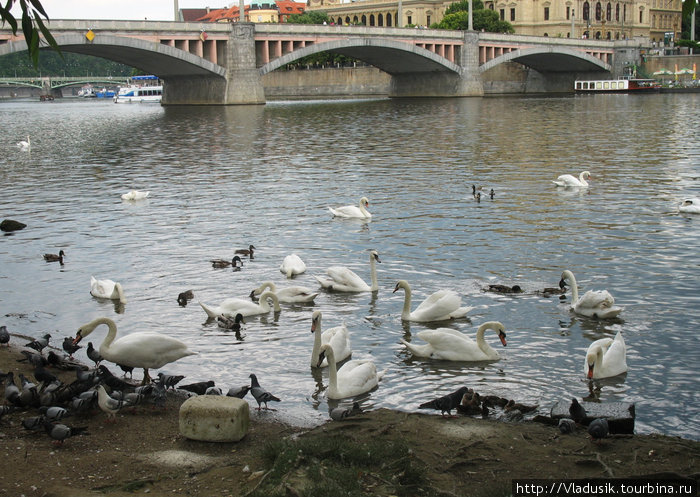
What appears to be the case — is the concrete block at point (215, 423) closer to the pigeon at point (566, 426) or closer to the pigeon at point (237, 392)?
the pigeon at point (237, 392)

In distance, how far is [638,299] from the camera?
36.8ft

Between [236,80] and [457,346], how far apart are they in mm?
61469

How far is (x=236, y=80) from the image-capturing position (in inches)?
2687

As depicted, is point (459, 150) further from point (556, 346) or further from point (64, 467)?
point (64, 467)

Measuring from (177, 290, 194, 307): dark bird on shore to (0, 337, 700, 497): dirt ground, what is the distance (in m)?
4.01

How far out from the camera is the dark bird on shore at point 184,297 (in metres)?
11.5

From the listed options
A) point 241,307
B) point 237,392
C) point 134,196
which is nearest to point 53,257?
point 241,307

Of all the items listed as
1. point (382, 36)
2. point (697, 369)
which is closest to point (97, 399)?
point (697, 369)

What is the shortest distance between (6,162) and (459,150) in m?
15.7

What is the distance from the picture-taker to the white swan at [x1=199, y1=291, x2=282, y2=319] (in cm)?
1084

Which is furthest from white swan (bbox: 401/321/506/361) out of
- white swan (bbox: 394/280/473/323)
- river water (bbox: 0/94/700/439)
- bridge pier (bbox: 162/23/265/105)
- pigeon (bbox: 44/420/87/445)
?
bridge pier (bbox: 162/23/265/105)

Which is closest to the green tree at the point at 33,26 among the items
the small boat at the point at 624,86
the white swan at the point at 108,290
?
the white swan at the point at 108,290

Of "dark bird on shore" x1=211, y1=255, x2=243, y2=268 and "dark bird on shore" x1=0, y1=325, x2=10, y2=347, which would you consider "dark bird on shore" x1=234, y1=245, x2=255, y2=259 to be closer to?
"dark bird on shore" x1=211, y1=255, x2=243, y2=268

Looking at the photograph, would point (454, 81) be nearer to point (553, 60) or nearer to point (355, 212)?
point (553, 60)
